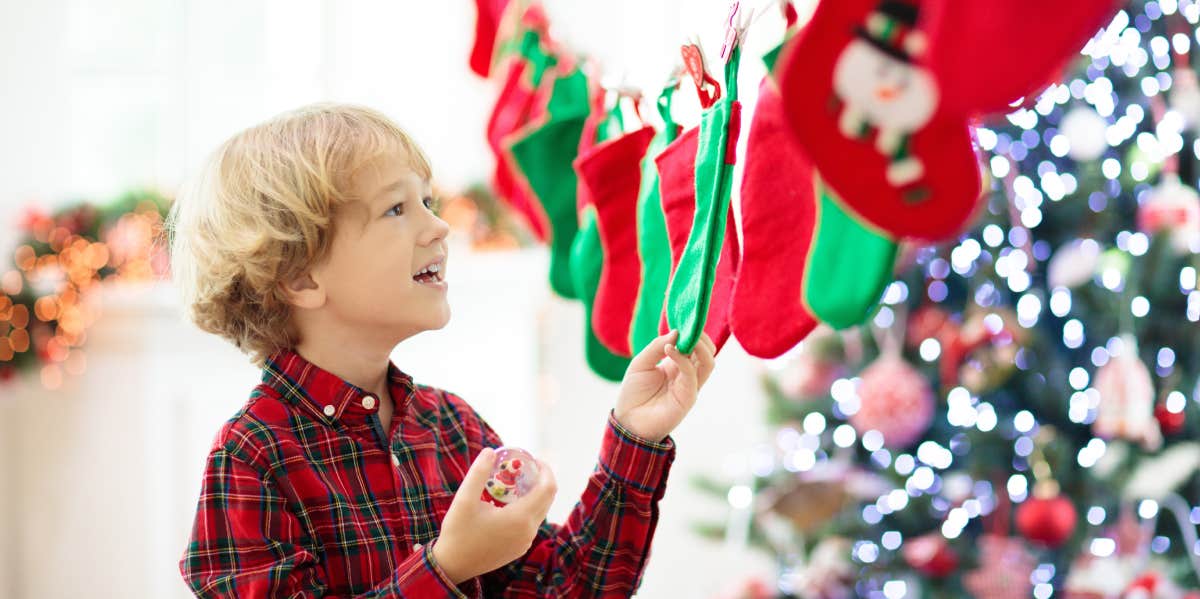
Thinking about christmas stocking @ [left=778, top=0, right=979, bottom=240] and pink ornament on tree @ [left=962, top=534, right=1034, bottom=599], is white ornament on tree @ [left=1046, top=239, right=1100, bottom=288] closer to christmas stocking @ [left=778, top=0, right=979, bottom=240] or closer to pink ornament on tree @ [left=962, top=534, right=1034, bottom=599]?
pink ornament on tree @ [left=962, top=534, right=1034, bottom=599]

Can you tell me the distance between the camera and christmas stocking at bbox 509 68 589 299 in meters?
1.31


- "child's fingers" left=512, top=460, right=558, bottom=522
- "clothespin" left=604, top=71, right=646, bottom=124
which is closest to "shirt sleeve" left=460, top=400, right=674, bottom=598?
"child's fingers" left=512, top=460, right=558, bottom=522

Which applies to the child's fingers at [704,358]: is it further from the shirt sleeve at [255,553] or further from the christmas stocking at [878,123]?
the christmas stocking at [878,123]

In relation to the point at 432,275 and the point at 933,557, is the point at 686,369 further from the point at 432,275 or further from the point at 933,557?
the point at 933,557

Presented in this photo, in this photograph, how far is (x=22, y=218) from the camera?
2.67 meters

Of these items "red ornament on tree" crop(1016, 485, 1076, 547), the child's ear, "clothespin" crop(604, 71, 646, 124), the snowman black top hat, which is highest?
the snowman black top hat

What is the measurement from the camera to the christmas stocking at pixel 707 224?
0.67 metres

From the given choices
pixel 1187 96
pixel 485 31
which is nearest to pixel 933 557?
pixel 1187 96

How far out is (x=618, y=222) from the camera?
1042 mm

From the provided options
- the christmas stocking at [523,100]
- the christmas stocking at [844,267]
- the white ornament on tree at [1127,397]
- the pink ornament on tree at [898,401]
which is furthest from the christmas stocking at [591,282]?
the white ornament on tree at [1127,397]

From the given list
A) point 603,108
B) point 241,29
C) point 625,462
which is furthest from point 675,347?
point 241,29

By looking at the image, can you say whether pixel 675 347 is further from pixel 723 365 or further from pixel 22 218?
pixel 22 218

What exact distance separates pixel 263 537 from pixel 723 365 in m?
2.07

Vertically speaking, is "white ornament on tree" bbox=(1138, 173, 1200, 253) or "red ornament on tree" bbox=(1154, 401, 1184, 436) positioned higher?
"white ornament on tree" bbox=(1138, 173, 1200, 253)
